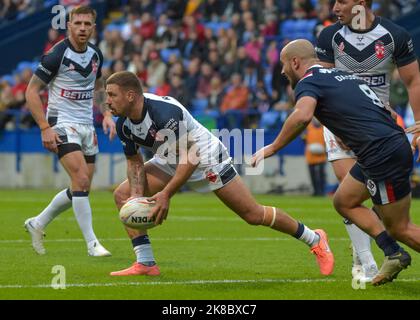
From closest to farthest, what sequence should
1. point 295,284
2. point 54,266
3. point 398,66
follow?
point 295,284 < point 398,66 < point 54,266

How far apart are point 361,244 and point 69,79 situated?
4135 millimetres

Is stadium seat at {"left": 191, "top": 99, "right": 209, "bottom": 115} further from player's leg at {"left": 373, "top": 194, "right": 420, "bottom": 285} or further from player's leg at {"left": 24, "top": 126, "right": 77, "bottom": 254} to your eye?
player's leg at {"left": 373, "top": 194, "right": 420, "bottom": 285}

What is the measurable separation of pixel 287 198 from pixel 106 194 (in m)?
4.02

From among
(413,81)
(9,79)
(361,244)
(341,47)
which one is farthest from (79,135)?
(9,79)

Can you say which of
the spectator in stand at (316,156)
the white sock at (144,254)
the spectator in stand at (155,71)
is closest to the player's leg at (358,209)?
the white sock at (144,254)

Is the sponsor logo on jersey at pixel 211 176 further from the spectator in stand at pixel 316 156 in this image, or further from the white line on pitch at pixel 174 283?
the spectator in stand at pixel 316 156

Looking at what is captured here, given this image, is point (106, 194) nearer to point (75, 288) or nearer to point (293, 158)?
point (293, 158)

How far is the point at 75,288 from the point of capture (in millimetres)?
8242

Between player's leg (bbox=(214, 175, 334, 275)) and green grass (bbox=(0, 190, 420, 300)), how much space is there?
22 centimetres

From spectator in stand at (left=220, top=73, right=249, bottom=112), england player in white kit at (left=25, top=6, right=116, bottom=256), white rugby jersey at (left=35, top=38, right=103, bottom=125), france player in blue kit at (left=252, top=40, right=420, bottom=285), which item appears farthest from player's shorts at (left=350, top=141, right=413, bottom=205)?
spectator in stand at (left=220, top=73, right=249, bottom=112)

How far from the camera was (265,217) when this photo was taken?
30.3 ft

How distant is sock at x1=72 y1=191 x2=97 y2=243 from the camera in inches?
439

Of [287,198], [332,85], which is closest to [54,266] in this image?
[332,85]

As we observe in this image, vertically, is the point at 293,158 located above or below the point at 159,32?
below
